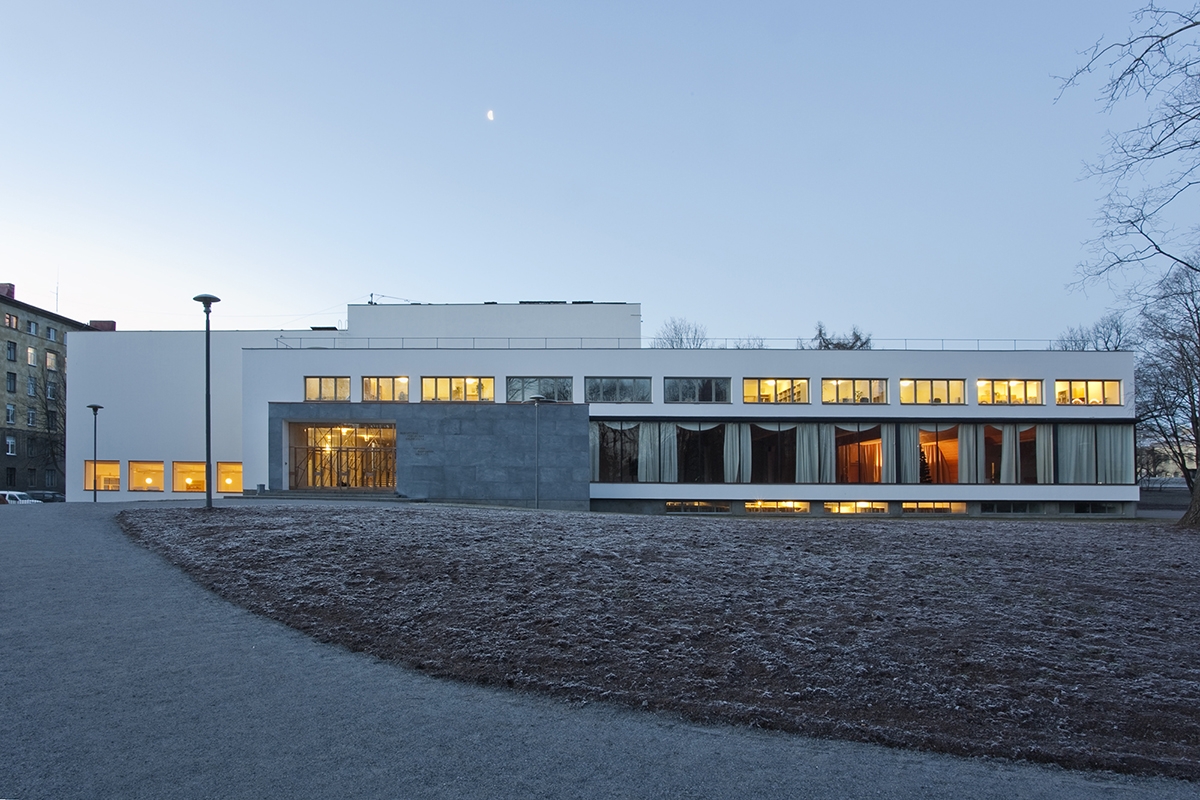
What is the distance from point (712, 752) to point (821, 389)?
35.4 metres

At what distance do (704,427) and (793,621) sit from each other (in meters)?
30.0

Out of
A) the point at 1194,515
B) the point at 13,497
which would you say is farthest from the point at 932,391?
the point at 13,497

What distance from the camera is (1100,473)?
38625mm

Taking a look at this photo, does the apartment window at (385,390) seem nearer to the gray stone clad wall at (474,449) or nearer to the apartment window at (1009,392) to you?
the gray stone clad wall at (474,449)

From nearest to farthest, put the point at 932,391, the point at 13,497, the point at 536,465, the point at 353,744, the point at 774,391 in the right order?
the point at 353,744 → the point at 536,465 → the point at 774,391 → the point at 932,391 → the point at 13,497

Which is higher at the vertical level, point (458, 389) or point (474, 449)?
point (458, 389)

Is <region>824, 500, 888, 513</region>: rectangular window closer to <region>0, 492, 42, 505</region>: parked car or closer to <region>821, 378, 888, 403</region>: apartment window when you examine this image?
<region>821, 378, 888, 403</region>: apartment window

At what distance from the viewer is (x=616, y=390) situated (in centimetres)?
3759

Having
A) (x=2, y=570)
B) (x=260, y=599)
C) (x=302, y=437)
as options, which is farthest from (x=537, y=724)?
(x=302, y=437)

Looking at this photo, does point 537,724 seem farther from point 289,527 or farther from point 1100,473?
point 1100,473

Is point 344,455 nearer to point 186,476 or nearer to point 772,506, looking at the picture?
point 186,476

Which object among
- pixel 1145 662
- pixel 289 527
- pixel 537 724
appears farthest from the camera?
pixel 289 527

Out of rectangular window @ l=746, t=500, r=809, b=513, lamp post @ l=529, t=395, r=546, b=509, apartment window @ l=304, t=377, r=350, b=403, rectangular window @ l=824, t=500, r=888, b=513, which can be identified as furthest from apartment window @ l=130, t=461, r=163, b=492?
rectangular window @ l=824, t=500, r=888, b=513

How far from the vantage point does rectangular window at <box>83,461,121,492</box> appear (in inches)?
1618
